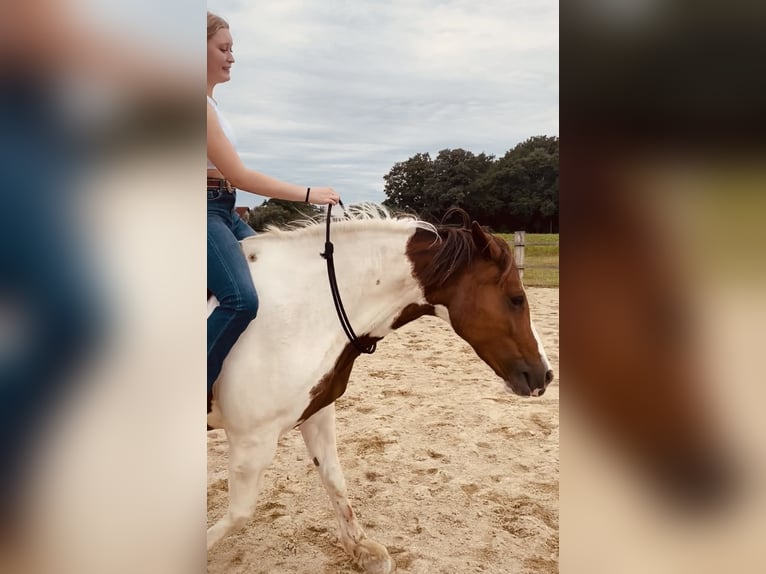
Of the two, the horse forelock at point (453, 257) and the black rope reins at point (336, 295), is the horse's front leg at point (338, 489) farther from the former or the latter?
the horse forelock at point (453, 257)

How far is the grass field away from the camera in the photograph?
1098 centimetres

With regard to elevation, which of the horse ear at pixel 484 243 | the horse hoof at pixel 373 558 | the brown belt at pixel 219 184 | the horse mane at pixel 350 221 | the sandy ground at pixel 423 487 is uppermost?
the brown belt at pixel 219 184

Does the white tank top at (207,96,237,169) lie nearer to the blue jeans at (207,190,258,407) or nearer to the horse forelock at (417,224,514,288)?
the blue jeans at (207,190,258,407)

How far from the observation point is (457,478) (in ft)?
10.2

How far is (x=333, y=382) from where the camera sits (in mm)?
1903

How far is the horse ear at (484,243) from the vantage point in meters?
1.99

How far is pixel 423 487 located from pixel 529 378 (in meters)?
1.29

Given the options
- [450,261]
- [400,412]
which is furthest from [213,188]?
[400,412]

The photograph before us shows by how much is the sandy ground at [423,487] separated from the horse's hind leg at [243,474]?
0.54m
